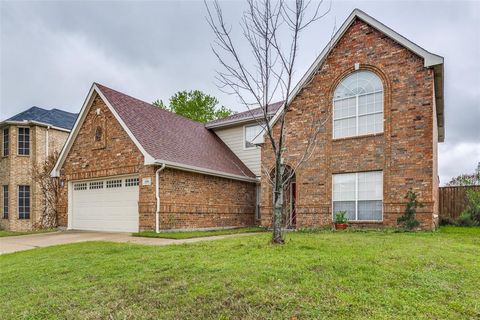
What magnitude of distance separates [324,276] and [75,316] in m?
3.34

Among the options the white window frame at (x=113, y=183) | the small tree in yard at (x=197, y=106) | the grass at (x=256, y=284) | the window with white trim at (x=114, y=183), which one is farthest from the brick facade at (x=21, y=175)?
the small tree in yard at (x=197, y=106)

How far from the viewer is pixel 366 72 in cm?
1287

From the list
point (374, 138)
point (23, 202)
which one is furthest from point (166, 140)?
point (23, 202)

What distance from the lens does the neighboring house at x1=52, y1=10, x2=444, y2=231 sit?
1182 centimetres

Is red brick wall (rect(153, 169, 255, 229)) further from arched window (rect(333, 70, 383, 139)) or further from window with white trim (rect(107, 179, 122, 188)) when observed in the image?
arched window (rect(333, 70, 383, 139))

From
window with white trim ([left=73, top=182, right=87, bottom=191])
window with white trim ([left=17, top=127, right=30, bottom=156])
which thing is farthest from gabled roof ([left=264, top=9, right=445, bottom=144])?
window with white trim ([left=17, top=127, right=30, bottom=156])

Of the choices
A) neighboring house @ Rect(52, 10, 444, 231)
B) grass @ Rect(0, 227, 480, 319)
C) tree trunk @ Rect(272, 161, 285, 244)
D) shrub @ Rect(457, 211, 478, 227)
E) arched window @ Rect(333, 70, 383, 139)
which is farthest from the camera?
shrub @ Rect(457, 211, 478, 227)

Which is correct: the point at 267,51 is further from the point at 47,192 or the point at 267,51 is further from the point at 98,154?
the point at 47,192

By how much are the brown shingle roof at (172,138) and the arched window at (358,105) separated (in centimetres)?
570

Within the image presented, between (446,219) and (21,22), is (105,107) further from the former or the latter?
(446,219)

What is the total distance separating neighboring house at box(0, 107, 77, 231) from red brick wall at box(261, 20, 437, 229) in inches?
528

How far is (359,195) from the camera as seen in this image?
41.3 feet

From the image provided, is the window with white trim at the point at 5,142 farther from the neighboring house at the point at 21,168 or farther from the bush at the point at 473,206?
the bush at the point at 473,206

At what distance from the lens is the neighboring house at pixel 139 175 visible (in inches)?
508
